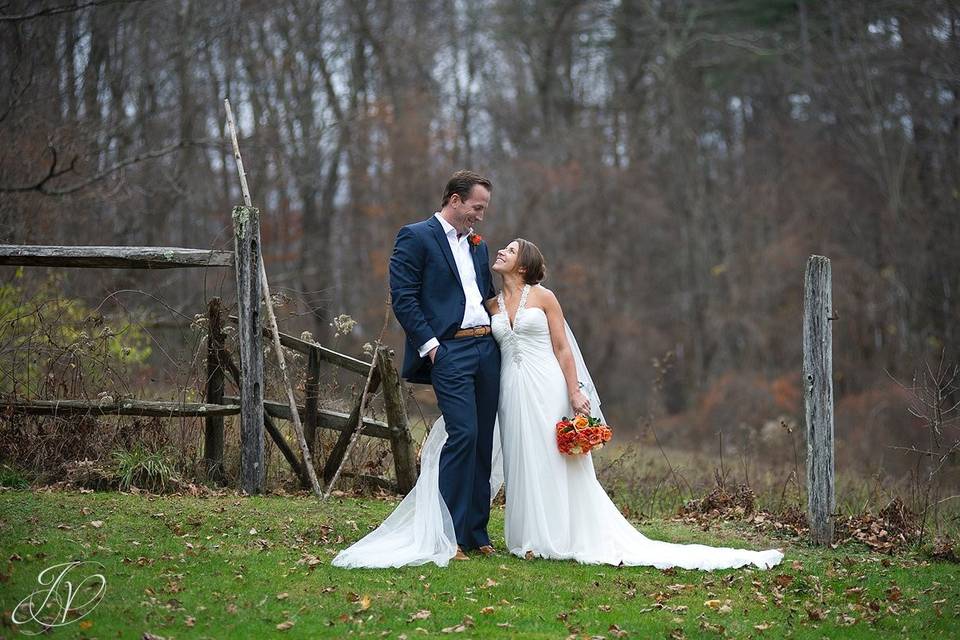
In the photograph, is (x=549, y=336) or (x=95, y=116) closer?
(x=549, y=336)

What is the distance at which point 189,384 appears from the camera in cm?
874

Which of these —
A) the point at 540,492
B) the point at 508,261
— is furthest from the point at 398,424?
the point at 508,261

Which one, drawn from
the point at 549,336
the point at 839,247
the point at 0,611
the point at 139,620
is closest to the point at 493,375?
the point at 549,336

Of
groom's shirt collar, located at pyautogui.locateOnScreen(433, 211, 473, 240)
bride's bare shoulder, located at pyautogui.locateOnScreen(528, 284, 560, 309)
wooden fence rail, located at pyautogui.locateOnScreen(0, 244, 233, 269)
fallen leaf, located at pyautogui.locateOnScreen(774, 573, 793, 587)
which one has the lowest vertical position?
fallen leaf, located at pyautogui.locateOnScreen(774, 573, 793, 587)

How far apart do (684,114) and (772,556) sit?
21.3 m

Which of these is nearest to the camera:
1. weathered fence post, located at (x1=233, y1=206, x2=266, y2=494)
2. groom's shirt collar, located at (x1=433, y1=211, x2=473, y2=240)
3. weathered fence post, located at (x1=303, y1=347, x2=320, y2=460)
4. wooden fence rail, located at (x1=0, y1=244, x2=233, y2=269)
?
groom's shirt collar, located at (x1=433, y1=211, x2=473, y2=240)

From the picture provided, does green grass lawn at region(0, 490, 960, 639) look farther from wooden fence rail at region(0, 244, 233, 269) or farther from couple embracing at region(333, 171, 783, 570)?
wooden fence rail at region(0, 244, 233, 269)

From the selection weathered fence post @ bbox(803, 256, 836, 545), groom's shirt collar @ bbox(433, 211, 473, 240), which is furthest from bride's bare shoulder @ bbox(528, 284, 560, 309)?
weathered fence post @ bbox(803, 256, 836, 545)

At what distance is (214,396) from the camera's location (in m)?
8.61

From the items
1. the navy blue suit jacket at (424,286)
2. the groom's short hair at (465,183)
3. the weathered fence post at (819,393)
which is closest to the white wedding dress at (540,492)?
the navy blue suit jacket at (424,286)

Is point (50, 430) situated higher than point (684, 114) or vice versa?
point (684, 114)

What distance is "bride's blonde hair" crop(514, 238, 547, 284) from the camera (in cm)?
688

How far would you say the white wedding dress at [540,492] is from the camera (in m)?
6.61

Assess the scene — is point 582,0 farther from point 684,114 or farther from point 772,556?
point 772,556
